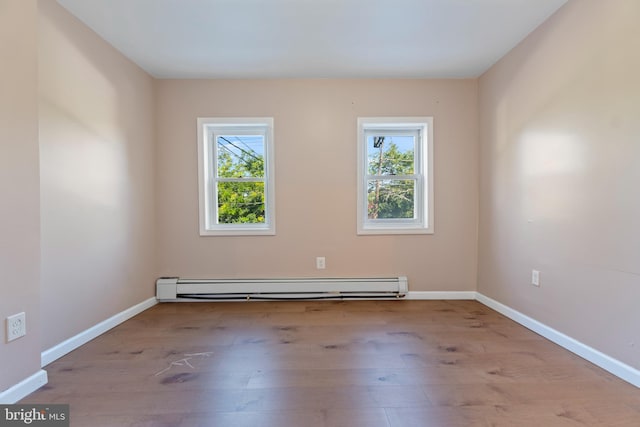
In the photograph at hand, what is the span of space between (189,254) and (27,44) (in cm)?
216

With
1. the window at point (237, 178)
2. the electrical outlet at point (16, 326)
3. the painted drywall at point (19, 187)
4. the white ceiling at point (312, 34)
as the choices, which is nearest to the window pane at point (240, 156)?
the window at point (237, 178)

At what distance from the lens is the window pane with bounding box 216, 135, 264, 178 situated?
11.0ft

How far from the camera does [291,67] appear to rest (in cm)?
294

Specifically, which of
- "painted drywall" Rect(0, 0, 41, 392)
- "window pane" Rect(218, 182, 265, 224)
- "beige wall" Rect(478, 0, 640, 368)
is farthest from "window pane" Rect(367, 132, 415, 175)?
"painted drywall" Rect(0, 0, 41, 392)

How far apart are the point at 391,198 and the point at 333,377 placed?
7.06 ft

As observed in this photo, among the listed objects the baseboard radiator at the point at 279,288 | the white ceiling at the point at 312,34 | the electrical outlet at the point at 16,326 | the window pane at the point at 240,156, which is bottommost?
the baseboard radiator at the point at 279,288

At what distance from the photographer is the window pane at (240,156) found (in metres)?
3.36

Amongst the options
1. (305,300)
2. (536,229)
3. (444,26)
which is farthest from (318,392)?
(444,26)

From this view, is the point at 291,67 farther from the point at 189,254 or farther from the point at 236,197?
the point at 189,254

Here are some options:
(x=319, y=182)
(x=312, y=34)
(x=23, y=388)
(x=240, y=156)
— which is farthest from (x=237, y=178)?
(x=23, y=388)

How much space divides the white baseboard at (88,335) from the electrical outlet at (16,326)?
365 millimetres

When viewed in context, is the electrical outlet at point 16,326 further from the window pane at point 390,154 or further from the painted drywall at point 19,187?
the window pane at point 390,154

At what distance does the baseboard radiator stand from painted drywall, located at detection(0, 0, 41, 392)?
1504 millimetres

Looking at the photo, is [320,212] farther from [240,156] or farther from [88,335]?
[88,335]
